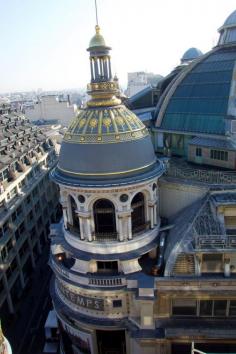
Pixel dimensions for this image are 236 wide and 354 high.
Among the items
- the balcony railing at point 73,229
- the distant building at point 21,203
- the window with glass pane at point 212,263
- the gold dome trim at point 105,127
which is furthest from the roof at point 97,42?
the distant building at point 21,203

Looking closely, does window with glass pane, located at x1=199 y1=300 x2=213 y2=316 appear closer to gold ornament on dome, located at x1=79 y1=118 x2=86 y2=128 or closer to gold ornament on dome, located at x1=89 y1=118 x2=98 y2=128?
gold ornament on dome, located at x1=89 y1=118 x2=98 y2=128

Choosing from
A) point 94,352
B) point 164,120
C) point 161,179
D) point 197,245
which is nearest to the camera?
point 197,245

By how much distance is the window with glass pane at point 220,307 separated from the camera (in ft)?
110

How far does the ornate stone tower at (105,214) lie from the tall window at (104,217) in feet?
0.21

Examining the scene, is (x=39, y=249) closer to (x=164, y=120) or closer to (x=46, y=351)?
(x=46, y=351)

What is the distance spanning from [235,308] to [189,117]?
2436 centimetres

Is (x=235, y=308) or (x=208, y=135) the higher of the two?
(x=208, y=135)

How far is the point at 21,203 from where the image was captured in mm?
60625

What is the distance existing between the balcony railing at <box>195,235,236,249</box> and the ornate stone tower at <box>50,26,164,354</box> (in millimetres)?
6251

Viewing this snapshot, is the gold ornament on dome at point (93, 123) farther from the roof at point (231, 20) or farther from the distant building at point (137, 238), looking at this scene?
the roof at point (231, 20)

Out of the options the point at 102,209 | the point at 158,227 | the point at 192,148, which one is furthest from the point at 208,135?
the point at 102,209

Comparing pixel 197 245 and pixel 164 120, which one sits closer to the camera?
pixel 197 245

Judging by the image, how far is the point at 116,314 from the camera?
36.2m

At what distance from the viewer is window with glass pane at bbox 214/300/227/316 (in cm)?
3362
